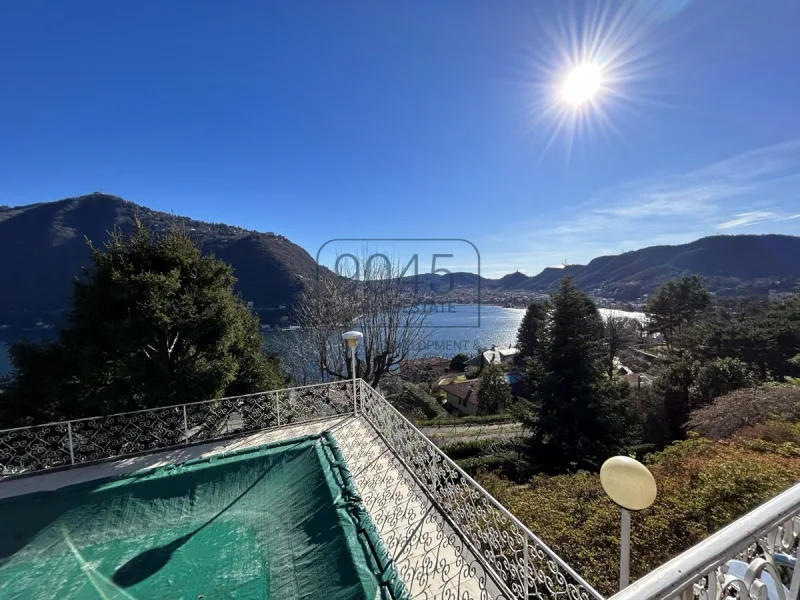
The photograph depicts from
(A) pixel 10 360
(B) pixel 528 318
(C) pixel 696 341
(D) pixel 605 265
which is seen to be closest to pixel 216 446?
(A) pixel 10 360

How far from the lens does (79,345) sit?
20.9ft

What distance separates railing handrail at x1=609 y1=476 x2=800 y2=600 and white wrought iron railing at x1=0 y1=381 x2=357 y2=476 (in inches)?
239

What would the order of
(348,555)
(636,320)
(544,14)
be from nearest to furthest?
(348,555), (544,14), (636,320)

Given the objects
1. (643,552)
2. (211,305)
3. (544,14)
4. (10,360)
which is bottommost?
(643,552)

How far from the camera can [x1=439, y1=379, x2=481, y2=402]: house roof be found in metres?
21.5

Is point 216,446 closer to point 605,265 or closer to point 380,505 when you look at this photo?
point 380,505

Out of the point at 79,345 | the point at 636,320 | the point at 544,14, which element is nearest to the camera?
the point at 544,14

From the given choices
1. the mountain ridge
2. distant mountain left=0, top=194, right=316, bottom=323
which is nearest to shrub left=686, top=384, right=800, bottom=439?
the mountain ridge

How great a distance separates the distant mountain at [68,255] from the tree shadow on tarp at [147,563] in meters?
19.3

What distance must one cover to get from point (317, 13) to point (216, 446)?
292 inches

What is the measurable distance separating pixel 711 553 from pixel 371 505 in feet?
12.0

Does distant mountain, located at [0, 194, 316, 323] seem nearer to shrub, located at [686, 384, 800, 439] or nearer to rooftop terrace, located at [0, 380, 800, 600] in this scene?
rooftop terrace, located at [0, 380, 800, 600]

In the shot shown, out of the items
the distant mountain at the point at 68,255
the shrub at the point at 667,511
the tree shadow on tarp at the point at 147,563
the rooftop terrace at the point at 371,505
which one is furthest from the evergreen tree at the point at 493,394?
the tree shadow on tarp at the point at 147,563

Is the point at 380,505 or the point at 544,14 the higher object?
the point at 544,14
